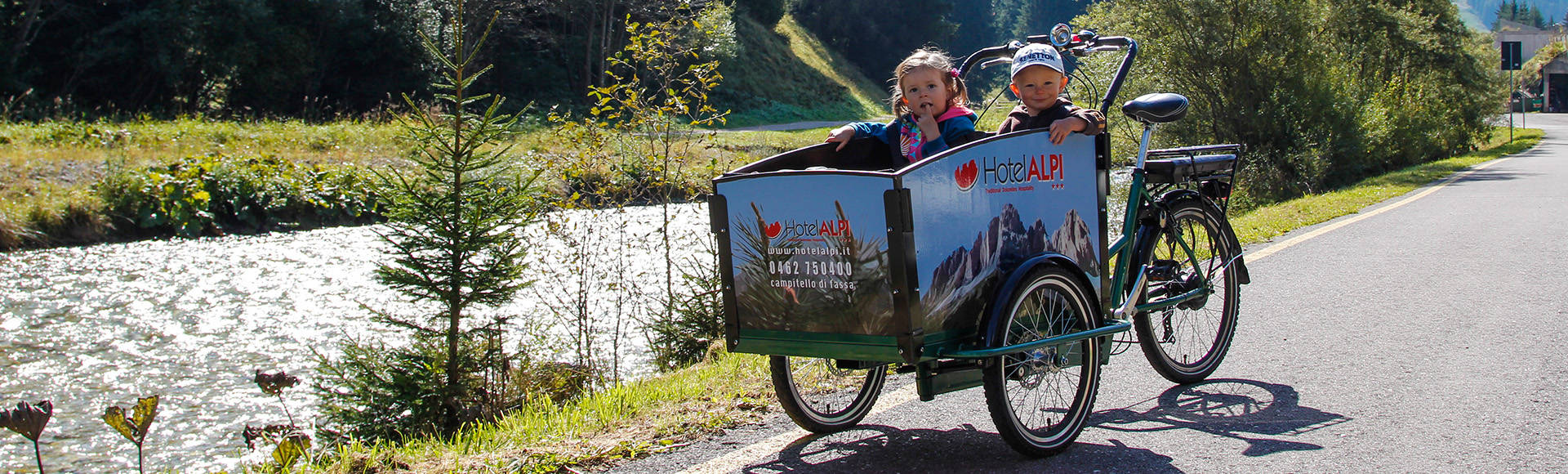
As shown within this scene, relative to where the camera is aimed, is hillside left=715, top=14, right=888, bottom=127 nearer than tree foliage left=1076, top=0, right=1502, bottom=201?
No

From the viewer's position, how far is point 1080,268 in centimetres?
420

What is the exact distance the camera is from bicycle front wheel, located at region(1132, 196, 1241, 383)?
5.05m

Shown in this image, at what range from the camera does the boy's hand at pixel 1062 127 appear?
411cm

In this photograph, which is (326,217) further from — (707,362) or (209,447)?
(707,362)

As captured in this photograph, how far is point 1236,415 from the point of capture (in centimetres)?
460

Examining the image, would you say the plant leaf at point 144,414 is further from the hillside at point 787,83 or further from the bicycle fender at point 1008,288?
the hillside at point 787,83

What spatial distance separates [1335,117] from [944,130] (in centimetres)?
1950

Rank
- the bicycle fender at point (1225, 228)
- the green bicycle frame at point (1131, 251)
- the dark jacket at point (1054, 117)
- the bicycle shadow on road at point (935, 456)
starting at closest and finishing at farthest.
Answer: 1. the bicycle shadow on road at point (935, 456)
2. the dark jacket at point (1054, 117)
3. the green bicycle frame at point (1131, 251)
4. the bicycle fender at point (1225, 228)

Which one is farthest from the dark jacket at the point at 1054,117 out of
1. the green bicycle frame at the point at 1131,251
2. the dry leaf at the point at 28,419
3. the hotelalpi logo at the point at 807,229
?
the dry leaf at the point at 28,419

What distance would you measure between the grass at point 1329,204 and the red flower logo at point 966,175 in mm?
7368

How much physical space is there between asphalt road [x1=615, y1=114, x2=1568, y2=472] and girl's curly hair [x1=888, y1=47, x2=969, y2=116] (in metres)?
1.25

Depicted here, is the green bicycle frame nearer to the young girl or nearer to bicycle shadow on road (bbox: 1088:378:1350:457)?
bicycle shadow on road (bbox: 1088:378:1350:457)

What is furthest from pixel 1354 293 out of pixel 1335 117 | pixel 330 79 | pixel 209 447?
pixel 330 79

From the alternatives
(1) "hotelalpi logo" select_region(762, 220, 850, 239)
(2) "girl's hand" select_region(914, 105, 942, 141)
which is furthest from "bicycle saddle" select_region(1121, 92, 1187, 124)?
(1) "hotelalpi logo" select_region(762, 220, 850, 239)
